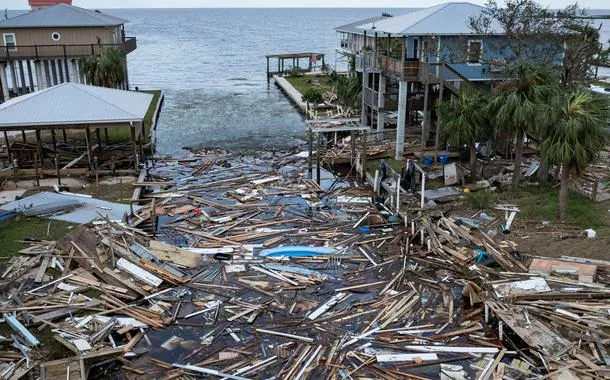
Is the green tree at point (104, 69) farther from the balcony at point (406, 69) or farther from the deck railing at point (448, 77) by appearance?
the deck railing at point (448, 77)

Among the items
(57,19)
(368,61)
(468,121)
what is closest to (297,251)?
(468,121)

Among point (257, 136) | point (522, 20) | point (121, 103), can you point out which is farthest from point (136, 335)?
point (257, 136)

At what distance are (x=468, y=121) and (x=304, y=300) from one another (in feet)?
40.0

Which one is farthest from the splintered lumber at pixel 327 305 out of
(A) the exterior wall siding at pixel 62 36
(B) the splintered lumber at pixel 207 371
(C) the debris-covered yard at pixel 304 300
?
(A) the exterior wall siding at pixel 62 36

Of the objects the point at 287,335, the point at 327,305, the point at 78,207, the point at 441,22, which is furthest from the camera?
the point at 441,22

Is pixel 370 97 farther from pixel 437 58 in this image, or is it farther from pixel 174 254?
pixel 174 254

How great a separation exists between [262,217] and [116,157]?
11249mm

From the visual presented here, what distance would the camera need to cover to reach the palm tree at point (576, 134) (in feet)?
61.3

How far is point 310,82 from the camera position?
207ft

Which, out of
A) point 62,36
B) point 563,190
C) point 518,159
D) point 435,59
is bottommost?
point 563,190

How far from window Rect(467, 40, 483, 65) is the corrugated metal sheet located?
1835 cm

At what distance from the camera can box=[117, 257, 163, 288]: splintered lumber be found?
669 inches

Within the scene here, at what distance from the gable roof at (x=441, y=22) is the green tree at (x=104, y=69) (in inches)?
726

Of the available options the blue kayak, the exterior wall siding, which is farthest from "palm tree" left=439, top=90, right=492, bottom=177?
the exterior wall siding
